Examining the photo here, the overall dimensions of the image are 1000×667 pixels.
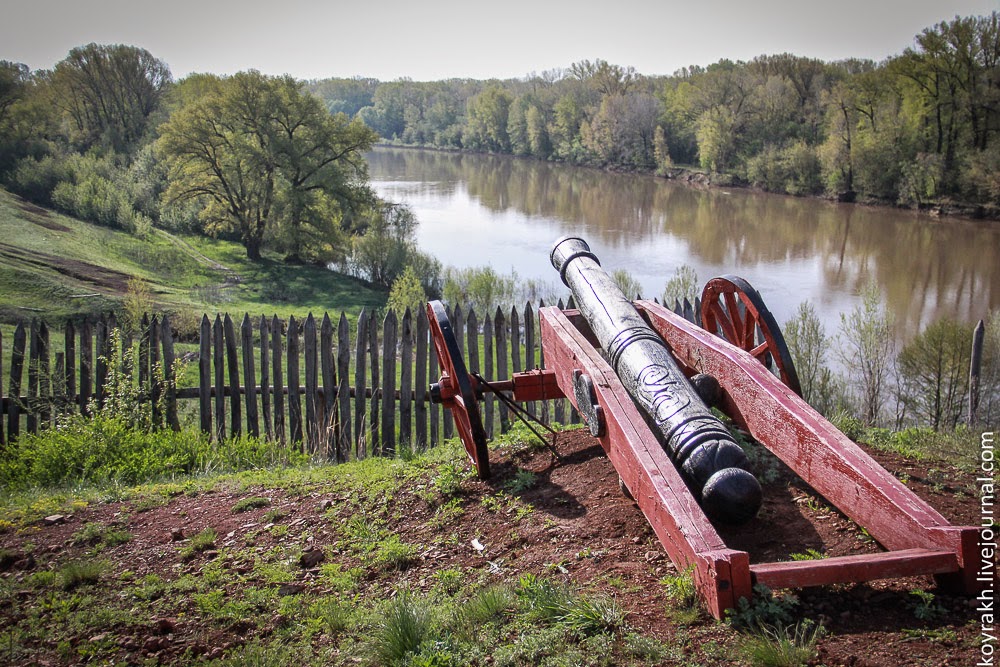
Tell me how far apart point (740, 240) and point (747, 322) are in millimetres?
28833

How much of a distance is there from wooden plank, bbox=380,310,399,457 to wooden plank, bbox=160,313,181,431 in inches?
74.5

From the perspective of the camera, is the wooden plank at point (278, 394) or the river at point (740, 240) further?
the river at point (740, 240)

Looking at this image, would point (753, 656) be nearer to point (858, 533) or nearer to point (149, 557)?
point (858, 533)

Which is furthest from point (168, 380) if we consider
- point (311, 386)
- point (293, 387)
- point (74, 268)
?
point (74, 268)

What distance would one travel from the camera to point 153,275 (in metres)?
24.6

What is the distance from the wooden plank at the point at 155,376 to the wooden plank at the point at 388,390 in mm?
1994

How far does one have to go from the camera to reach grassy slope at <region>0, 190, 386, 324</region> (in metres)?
16.8

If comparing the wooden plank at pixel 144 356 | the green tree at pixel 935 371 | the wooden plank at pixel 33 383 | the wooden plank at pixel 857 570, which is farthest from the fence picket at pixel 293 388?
the green tree at pixel 935 371

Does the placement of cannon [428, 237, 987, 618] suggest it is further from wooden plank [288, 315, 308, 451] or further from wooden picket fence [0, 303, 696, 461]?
wooden plank [288, 315, 308, 451]

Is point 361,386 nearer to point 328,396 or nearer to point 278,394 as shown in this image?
point 328,396

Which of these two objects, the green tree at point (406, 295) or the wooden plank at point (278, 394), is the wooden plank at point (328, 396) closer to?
the wooden plank at point (278, 394)

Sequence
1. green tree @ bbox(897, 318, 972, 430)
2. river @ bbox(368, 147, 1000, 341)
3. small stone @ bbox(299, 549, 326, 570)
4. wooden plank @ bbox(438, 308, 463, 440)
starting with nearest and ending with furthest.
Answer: small stone @ bbox(299, 549, 326, 570)
wooden plank @ bbox(438, 308, 463, 440)
green tree @ bbox(897, 318, 972, 430)
river @ bbox(368, 147, 1000, 341)

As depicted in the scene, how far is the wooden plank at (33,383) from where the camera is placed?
23.2 feet

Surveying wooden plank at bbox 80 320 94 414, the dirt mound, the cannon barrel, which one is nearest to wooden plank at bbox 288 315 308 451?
wooden plank at bbox 80 320 94 414
